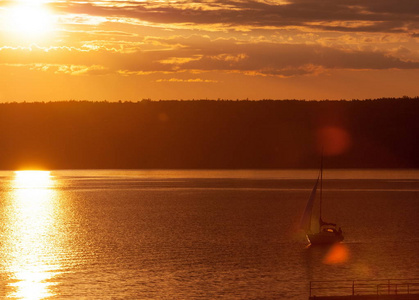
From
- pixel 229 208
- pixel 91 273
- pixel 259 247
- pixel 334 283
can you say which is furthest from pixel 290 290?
pixel 229 208

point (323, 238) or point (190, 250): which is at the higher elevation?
point (323, 238)

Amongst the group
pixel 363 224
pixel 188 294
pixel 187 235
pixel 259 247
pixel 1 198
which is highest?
pixel 1 198

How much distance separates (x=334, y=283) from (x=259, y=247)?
2237cm

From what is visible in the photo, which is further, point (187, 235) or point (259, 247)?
point (187, 235)

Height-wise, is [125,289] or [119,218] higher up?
[119,218]

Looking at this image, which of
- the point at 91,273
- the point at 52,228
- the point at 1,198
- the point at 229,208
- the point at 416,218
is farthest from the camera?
the point at 1,198

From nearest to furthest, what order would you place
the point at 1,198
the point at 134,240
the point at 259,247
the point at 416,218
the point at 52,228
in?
the point at 259,247 → the point at 134,240 → the point at 52,228 → the point at 416,218 → the point at 1,198

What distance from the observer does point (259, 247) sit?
77.2 m

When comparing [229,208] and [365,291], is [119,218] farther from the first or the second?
[365,291]

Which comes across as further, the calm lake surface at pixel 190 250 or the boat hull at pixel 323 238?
the boat hull at pixel 323 238

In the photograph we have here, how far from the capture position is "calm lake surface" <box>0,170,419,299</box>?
54938mm

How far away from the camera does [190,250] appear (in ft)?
Result: 246

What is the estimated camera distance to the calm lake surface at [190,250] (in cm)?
5494

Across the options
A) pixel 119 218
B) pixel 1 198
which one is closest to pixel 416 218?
pixel 119 218
